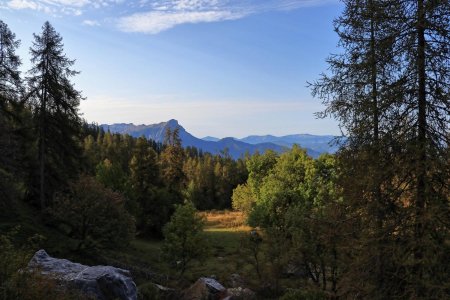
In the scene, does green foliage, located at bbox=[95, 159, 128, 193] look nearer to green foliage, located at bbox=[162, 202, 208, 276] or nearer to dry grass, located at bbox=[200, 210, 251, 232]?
green foliage, located at bbox=[162, 202, 208, 276]

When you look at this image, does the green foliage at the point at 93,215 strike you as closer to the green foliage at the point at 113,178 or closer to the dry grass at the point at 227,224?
the green foliage at the point at 113,178

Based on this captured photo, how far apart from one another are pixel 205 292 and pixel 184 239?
1069 cm

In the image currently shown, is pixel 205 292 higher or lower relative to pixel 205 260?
higher

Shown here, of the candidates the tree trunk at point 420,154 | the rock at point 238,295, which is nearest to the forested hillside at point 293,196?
the tree trunk at point 420,154

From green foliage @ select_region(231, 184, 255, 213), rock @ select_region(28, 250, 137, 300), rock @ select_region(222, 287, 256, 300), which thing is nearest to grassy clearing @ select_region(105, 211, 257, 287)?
rock @ select_region(222, 287, 256, 300)

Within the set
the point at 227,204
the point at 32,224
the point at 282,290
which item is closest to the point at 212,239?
the point at 282,290

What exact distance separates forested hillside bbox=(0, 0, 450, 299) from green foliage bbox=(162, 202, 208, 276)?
0.39 feet

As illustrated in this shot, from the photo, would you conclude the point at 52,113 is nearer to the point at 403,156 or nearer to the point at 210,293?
the point at 210,293

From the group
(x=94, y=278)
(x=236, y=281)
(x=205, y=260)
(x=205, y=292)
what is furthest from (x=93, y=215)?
(x=205, y=260)

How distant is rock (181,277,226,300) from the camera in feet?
75.7

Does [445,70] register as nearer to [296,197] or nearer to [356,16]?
[356,16]

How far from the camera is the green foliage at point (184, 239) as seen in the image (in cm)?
3325

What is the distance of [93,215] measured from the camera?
26672 millimetres

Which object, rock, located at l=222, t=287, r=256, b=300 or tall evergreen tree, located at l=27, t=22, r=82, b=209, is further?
tall evergreen tree, located at l=27, t=22, r=82, b=209
